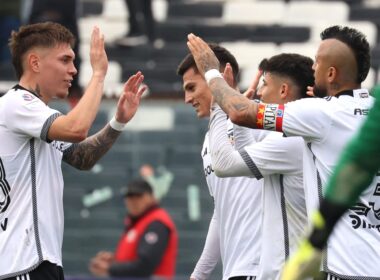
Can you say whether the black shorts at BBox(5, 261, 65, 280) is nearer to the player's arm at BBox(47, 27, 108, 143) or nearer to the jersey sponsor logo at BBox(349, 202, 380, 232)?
the player's arm at BBox(47, 27, 108, 143)

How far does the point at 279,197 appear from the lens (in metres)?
6.37

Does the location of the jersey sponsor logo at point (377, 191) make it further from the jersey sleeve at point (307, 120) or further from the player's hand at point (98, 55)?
the player's hand at point (98, 55)

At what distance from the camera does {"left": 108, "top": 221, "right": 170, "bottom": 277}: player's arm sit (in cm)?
1144

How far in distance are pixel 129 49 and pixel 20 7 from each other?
6.15 ft

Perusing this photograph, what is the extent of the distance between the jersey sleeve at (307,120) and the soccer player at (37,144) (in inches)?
40.5

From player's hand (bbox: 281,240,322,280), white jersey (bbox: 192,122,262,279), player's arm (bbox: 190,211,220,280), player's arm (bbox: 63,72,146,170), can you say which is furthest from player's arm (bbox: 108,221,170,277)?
player's hand (bbox: 281,240,322,280)

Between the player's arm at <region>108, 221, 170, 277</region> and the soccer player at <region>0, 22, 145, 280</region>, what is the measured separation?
512 cm

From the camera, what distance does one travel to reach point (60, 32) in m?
6.46

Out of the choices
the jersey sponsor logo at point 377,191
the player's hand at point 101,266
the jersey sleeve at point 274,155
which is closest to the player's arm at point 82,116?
the jersey sleeve at point 274,155

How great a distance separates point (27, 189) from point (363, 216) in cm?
168

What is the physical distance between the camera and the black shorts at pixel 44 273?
604 centimetres

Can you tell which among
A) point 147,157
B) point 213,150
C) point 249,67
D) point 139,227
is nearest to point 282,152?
point 213,150

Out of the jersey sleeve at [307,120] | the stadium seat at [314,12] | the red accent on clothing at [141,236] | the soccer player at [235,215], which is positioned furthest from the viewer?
the stadium seat at [314,12]

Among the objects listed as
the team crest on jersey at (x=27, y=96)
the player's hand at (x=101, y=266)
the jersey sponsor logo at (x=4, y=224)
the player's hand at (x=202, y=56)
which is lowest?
the player's hand at (x=101, y=266)
